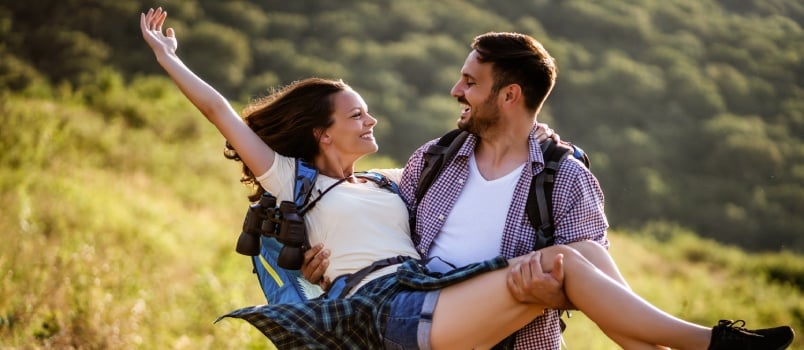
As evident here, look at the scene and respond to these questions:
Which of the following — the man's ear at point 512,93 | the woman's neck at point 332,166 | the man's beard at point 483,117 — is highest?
the man's ear at point 512,93

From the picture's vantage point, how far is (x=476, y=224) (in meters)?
4.30

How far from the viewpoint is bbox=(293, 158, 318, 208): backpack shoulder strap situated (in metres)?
4.35

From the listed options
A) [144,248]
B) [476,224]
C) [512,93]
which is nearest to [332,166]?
[476,224]

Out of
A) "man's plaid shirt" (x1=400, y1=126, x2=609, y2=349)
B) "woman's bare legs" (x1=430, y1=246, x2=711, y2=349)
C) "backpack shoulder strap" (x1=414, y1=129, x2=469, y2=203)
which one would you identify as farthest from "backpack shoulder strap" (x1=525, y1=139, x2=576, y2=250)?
"backpack shoulder strap" (x1=414, y1=129, x2=469, y2=203)

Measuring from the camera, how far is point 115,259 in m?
9.01

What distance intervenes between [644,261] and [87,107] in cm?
1548

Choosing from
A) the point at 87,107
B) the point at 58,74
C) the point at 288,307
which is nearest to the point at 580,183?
the point at 288,307

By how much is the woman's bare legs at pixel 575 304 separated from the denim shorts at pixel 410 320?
0.11 ft

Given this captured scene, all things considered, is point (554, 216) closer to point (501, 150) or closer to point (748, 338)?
point (501, 150)

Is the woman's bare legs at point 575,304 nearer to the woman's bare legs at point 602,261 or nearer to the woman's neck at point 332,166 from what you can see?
the woman's bare legs at point 602,261

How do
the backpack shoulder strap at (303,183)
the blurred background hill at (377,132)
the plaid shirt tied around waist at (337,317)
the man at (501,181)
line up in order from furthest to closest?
the blurred background hill at (377,132)
the backpack shoulder strap at (303,183)
the man at (501,181)
the plaid shirt tied around waist at (337,317)

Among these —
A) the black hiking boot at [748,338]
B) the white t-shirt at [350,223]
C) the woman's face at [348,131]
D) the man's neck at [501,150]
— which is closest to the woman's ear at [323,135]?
the woman's face at [348,131]

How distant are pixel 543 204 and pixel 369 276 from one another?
85 cm

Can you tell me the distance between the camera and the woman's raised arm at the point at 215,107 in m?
4.21
